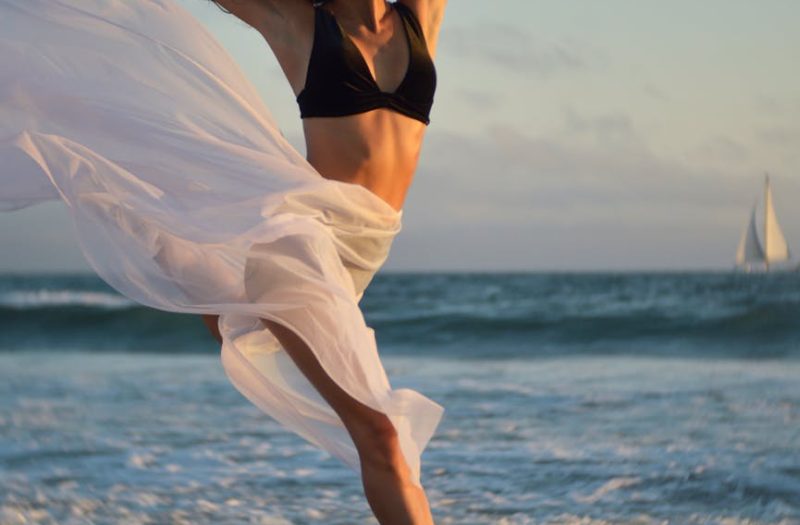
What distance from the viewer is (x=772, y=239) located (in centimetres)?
3306

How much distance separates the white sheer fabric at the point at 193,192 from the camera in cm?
336

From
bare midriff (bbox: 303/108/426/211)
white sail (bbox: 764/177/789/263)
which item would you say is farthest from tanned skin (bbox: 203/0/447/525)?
white sail (bbox: 764/177/789/263)

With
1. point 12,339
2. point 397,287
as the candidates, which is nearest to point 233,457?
point 12,339

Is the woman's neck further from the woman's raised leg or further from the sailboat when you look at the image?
the sailboat

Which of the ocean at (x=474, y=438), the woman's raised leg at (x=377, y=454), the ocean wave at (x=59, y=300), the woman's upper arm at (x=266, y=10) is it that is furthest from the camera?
the ocean wave at (x=59, y=300)

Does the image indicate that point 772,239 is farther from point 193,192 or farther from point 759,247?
point 193,192

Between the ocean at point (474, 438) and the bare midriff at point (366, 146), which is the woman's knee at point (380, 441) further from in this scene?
the ocean at point (474, 438)

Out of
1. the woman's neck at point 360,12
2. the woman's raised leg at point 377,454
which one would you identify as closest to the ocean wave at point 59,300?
the woman's neck at point 360,12

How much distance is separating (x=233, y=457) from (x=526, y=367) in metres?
6.37

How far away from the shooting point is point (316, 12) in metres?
3.62

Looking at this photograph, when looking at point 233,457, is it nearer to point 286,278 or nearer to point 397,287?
point 286,278

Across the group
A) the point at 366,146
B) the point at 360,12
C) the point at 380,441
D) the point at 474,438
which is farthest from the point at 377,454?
the point at 474,438

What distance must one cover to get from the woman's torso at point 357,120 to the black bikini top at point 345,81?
0.07ft

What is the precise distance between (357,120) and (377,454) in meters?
0.99
